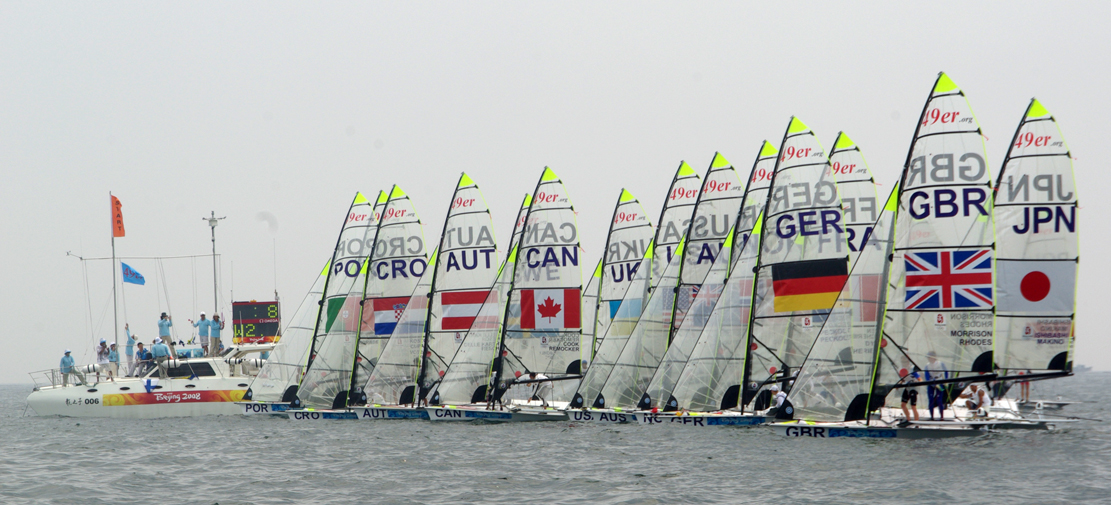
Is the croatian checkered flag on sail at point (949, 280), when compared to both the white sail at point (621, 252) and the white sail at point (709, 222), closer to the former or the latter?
the white sail at point (709, 222)

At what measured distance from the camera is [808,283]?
28203 mm

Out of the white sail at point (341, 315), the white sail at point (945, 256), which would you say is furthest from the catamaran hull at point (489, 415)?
the white sail at point (945, 256)

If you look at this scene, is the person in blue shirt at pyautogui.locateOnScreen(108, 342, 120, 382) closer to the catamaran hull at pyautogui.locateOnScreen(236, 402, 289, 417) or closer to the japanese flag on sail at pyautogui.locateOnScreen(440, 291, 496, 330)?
the catamaran hull at pyautogui.locateOnScreen(236, 402, 289, 417)

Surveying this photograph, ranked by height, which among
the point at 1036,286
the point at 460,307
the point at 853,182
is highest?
the point at 853,182

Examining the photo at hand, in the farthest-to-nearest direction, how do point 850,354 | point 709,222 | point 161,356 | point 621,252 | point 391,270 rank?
point 621,252, point 391,270, point 161,356, point 709,222, point 850,354

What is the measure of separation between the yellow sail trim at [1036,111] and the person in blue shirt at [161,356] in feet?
90.7

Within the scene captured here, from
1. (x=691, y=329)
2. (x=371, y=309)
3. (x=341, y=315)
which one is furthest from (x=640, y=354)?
(x=341, y=315)

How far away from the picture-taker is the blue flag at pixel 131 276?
137ft

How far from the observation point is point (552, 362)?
31781 millimetres

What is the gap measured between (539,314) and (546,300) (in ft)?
1.57

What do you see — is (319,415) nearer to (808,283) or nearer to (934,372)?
(808,283)

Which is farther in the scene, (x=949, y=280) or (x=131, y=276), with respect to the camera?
(x=131, y=276)

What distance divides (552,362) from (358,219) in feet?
31.6

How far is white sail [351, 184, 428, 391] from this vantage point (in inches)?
1371
